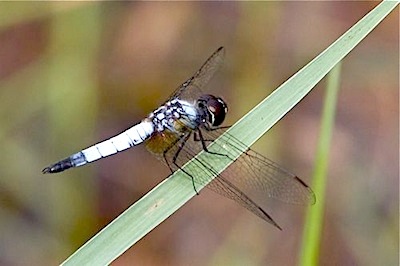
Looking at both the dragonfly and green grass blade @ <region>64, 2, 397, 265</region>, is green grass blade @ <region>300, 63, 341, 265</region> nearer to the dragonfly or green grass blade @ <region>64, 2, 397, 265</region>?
green grass blade @ <region>64, 2, 397, 265</region>

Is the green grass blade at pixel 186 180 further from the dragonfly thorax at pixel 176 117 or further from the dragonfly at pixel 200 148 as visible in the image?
the dragonfly thorax at pixel 176 117

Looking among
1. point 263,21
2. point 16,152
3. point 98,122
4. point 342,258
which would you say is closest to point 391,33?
point 263,21

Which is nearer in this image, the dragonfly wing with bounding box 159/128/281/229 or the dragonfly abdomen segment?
the dragonfly wing with bounding box 159/128/281/229

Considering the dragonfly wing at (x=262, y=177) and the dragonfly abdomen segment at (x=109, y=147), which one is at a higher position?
the dragonfly abdomen segment at (x=109, y=147)

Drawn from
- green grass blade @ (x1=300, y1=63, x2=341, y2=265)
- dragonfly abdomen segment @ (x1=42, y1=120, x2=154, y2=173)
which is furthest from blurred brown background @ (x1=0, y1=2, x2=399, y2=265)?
green grass blade @ (x1=300, y1=63, x2=341, y2=265)

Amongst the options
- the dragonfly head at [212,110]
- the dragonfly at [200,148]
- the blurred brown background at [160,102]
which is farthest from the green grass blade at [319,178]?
the blurred brown background at [160,102]

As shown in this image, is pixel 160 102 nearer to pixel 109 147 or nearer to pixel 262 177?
pixel 109 147

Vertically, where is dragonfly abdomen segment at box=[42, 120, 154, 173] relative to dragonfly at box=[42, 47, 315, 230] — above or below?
above

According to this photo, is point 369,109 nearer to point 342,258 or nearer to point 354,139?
point 354,139
